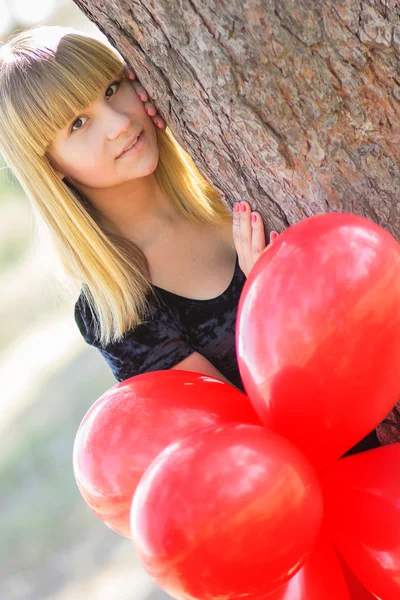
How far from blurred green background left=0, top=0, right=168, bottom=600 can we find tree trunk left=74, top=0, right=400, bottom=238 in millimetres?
600

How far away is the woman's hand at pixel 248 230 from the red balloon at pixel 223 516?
41 centimetres

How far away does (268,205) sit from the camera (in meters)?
0.96

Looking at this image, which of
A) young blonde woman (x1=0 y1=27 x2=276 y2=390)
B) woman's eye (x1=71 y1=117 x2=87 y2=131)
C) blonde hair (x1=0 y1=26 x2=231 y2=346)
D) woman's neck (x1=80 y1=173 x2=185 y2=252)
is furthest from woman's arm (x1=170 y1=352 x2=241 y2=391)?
woman's eye (x1=71 y1=117 x2=87 y2=131)

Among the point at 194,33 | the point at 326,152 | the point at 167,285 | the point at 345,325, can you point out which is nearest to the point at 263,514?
the point at 345,325

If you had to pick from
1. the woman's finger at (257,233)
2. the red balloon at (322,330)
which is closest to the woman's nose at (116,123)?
the woman's finger at (257,233)

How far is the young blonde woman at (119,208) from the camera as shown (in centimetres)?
116

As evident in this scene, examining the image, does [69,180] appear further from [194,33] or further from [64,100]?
[194,33]

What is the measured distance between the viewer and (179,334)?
1289 mm

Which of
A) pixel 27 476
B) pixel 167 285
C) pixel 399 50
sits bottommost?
pixel 27 476

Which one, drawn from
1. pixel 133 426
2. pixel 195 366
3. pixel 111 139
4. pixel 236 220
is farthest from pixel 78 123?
pixel 133 426

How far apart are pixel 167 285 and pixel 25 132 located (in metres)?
0.38

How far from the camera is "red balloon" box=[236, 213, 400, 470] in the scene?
665 mm

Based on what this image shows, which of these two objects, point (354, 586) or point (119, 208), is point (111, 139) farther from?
point (354, 586)

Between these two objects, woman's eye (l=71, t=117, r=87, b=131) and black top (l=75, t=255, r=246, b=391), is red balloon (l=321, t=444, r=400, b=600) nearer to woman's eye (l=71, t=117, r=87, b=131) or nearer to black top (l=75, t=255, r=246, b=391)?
black top (l=75, t=255, r=246, b=391)
